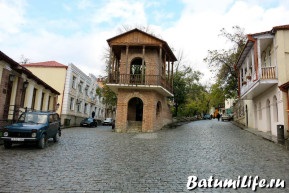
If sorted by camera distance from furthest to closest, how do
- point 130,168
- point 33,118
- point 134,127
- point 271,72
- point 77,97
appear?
point 77,97 < point 134,127 < point 271,72 < point 33,118 < point 130,168

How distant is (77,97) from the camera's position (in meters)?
34.8

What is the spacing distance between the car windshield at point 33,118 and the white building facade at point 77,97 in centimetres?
1791

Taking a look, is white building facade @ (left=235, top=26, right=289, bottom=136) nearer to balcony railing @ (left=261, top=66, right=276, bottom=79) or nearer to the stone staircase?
balcony railing @ (left=261, top=66, right=276, bottom=79)

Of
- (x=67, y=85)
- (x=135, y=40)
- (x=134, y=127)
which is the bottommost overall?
(x=134, y=127)

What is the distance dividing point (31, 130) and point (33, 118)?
1.68 metres

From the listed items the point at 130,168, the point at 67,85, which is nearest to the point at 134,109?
the point at 67,85

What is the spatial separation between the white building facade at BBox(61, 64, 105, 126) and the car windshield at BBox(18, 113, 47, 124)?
17905 millimetres

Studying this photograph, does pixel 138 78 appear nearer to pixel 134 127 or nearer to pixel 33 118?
pixel 134 127

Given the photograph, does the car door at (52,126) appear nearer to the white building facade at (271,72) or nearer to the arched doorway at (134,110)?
the arched doorway at (134,110)

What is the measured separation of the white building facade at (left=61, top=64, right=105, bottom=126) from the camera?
31.0m

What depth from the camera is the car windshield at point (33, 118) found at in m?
12.7

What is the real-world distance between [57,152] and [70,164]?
103 inches

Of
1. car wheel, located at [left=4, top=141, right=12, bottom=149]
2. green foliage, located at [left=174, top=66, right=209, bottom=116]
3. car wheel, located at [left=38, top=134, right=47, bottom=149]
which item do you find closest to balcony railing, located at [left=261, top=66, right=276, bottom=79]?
car wheel, located at [left=38, top=134, right=47, bottom=149]

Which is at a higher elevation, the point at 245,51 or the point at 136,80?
the point at 245,51
